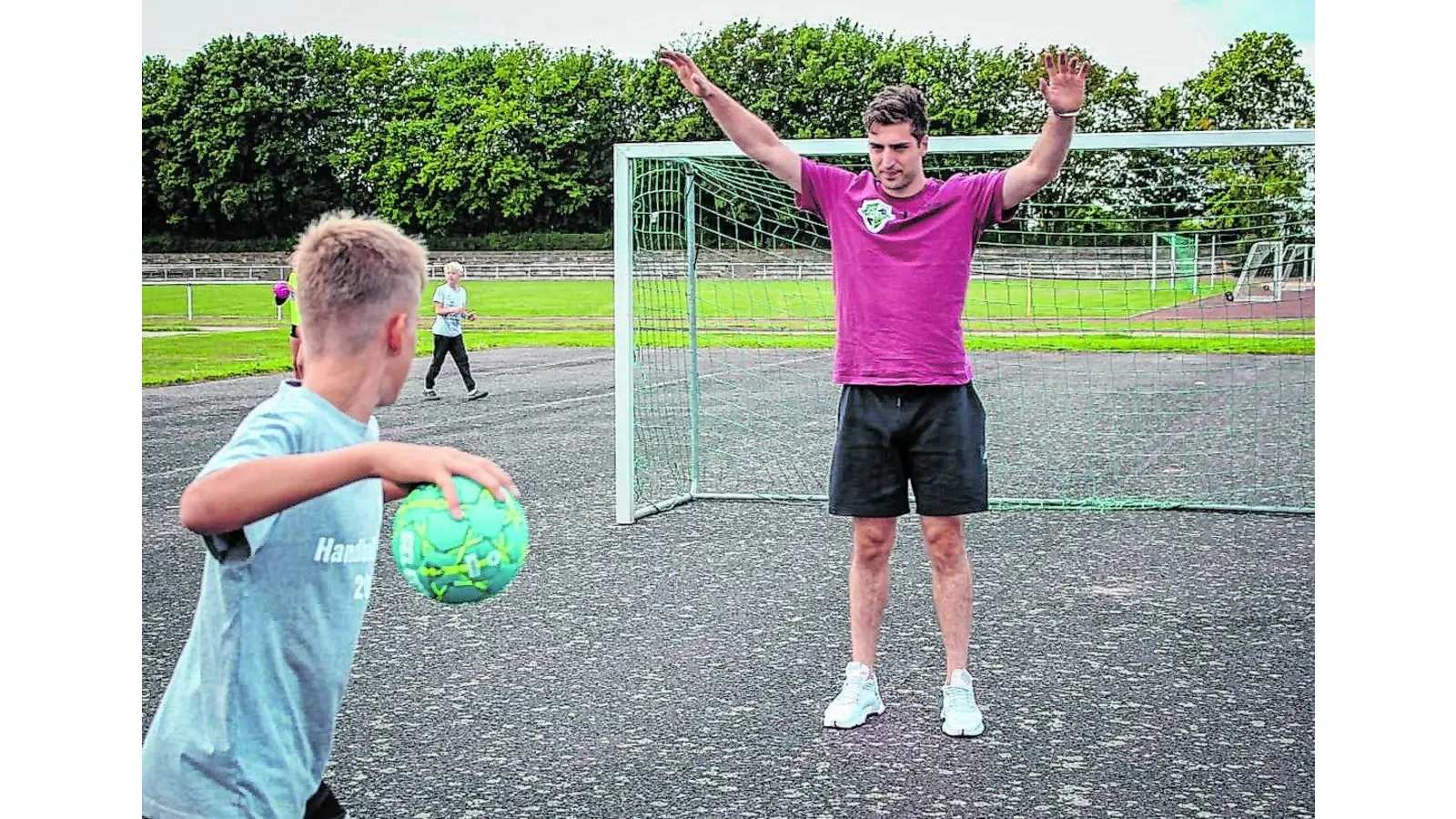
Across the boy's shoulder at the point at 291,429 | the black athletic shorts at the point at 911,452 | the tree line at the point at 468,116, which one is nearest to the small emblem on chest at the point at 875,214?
the black athletic shorts at the point at 911,452

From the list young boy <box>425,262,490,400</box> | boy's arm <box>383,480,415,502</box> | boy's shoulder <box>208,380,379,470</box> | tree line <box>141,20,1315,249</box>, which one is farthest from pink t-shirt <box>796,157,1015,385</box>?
tree line <box>141,20,1315,249</box>

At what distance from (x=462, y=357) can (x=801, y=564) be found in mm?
8632

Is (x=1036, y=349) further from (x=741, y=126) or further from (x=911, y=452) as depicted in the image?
(x=741, y=126)

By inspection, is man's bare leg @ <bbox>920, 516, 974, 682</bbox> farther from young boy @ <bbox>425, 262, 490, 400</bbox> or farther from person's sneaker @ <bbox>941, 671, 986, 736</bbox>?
young boy @ <bbox>425, 262, 490, 400</bbox>

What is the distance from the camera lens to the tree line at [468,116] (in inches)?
2687

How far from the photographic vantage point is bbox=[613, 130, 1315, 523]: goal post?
28.3 feet

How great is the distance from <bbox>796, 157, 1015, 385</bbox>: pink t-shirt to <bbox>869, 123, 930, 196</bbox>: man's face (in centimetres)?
6

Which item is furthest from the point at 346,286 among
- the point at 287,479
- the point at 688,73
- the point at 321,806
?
the point at 688,73

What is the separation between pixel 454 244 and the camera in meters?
67.1

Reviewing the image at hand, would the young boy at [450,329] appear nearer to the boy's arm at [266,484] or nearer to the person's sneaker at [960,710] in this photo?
the person's sneaker at [960,710]

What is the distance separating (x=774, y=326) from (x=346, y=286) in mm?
20614

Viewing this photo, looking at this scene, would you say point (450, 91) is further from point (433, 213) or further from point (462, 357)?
point (462, 357)
